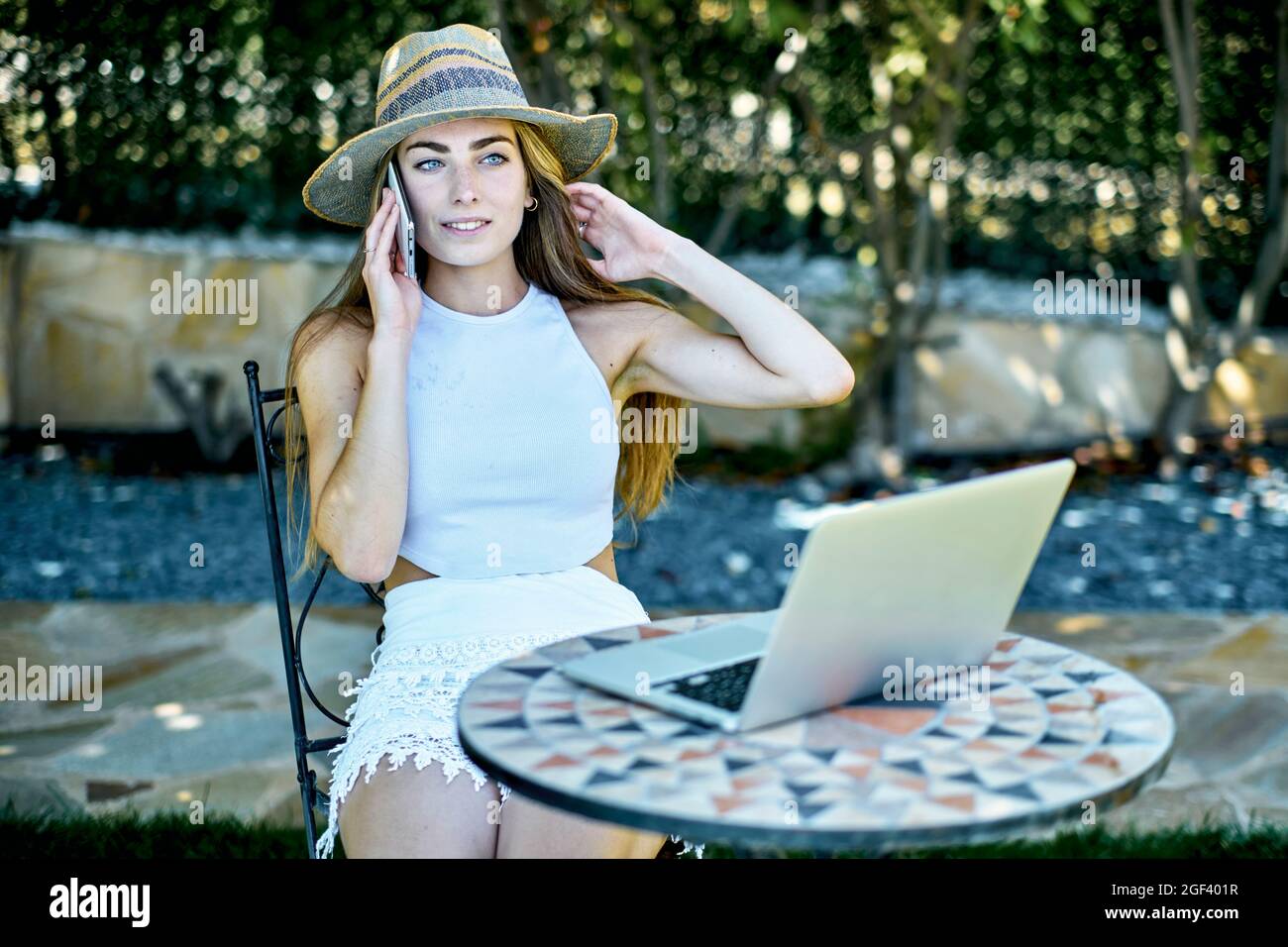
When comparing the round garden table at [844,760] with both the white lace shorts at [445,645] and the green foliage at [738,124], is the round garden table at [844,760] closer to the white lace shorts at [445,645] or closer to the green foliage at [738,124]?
the white lace shorts at [445,645]

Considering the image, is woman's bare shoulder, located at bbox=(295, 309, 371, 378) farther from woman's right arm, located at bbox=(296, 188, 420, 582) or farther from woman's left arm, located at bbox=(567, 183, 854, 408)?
woman's left arm, located at bbox=(567, 183, 854, 408)

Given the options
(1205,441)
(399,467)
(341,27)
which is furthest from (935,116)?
(399,467)

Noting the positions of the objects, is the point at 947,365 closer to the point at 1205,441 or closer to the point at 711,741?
the point at 1205,441

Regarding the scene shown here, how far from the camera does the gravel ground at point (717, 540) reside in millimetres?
4996

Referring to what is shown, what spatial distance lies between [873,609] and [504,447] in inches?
40.6

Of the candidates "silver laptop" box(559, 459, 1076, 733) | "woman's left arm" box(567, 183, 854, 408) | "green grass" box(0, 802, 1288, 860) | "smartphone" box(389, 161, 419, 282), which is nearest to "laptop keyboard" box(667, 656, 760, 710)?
"silver laptop" box(559, 459, 1076, 733)

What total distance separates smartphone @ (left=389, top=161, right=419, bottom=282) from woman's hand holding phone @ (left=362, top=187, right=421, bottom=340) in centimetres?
2

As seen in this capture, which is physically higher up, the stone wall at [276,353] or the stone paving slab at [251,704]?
the stone wall at [276,353]

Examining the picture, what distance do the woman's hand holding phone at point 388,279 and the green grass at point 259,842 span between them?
3.98ft

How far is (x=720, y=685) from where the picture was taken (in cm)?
177
